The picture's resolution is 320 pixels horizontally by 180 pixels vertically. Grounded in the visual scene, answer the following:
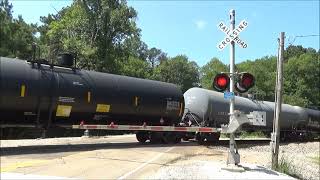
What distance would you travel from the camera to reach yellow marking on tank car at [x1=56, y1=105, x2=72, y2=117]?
20.0 meters

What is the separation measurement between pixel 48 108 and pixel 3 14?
28596 millimetres

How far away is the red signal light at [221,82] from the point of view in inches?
559

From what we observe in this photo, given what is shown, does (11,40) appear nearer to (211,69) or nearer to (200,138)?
(200,138)

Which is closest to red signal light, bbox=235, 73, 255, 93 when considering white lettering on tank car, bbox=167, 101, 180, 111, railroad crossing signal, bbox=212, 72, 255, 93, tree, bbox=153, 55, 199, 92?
railroad crossing signal, bbox=212, 72, 255, 93

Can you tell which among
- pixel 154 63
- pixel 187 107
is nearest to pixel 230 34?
pixel 187 107

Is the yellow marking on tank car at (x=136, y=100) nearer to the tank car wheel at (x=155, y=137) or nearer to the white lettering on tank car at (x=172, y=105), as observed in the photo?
the tank car wheel at (x=155, y=137)

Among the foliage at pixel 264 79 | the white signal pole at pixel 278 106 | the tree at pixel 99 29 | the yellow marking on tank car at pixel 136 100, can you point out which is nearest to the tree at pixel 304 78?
the foliage at pixel 264 79

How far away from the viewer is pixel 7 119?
61.0 feet

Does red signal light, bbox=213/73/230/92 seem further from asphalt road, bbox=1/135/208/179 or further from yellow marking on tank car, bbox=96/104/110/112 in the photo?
yellow marking on tank car, bbox=96/104/110/112

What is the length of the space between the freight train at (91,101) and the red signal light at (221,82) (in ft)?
25.4

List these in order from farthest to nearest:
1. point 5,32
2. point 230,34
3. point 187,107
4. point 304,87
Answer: point 304,87
point 5,32
point 187,107
point 230,34

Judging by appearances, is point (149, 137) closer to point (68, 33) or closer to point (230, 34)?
point (230, 34)

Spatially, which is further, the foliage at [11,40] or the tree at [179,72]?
the tree at [179,72]

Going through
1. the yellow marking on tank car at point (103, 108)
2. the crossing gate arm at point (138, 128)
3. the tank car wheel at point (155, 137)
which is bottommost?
the tank car wheel at point (155, 137)
